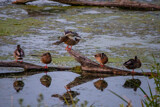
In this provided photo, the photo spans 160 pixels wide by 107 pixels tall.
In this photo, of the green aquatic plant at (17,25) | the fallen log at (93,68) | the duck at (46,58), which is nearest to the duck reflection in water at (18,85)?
the duck at (46,58)

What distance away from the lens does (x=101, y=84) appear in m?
6.13

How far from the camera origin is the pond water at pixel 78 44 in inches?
217

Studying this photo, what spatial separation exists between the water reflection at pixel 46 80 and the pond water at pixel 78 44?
0.19 ft

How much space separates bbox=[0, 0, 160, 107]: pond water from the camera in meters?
5.52

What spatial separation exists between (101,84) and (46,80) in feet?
3.32

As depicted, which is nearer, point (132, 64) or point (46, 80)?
point (46, 80)

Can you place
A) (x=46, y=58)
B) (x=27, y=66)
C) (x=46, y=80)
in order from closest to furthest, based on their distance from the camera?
(x=46, y=80) → (x=27, y=66) → (x=46, y=58)

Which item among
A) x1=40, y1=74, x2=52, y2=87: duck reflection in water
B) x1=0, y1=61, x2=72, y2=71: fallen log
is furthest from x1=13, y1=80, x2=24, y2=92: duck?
x1=0, y1=61, x2=72, y2=71: fallen log

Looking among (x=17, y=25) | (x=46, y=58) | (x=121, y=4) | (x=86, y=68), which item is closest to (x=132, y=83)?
(x=86, y=68)

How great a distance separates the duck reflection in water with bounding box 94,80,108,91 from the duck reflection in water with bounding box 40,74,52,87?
0.84 meters

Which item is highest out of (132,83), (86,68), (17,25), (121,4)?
(121,4)

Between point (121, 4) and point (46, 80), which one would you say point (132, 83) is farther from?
point (121, 4)

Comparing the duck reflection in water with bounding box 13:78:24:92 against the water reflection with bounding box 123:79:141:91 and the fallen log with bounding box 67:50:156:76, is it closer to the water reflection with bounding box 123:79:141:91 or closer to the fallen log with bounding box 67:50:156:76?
the fallen log with bounding box 67:50:156:76

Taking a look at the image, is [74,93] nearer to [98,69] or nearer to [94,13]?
[98,69]
